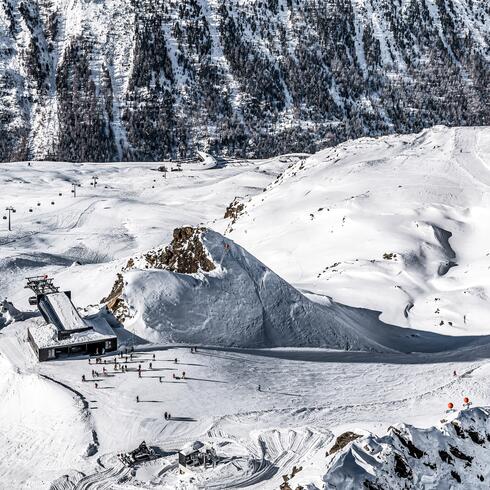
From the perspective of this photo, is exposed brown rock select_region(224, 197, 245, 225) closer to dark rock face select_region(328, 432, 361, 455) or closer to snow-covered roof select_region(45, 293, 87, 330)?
snow-covered roof select_region(45, 293, 87, 330)

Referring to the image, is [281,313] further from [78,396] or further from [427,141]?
[427,141]

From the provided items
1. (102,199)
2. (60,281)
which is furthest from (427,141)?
(60,281)

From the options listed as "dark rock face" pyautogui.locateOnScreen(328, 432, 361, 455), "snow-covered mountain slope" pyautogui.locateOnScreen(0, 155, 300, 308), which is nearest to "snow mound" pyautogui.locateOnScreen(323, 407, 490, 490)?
"dark rock face" pyautogui.locateOnScreen(328, 432, 361, 455)

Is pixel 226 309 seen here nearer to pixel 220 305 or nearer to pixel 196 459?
pixel 220 305

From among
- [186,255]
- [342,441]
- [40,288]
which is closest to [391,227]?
[186,255]

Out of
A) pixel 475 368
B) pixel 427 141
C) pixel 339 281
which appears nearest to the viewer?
pixel 475 368

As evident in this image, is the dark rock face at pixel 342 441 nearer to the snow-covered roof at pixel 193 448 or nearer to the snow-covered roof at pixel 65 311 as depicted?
the snow-covered roof at pixel 193 448

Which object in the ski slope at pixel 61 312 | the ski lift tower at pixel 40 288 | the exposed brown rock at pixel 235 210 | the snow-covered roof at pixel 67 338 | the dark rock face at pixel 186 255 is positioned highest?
the exposed brown rock at pixel 235 210

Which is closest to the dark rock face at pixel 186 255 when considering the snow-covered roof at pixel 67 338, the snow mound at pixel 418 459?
the snow-covered roof at pixel 67 338
